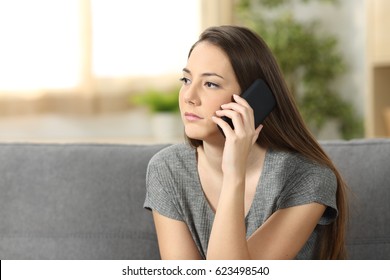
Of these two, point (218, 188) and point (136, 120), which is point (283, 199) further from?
point (136, 120)

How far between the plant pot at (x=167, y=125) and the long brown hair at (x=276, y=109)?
96.6 inches

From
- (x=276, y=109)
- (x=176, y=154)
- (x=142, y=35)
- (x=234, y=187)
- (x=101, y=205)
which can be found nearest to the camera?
(x=234, y=187)

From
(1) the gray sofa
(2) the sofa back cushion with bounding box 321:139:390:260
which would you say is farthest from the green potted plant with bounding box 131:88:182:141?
(2) the sofa back cushion with bounding box 321:139:390:260

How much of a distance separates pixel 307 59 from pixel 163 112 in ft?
2.83

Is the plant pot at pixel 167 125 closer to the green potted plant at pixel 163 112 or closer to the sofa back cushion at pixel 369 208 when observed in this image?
the green potted plant at pixel 163 112

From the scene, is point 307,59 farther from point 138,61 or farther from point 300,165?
point 300,165

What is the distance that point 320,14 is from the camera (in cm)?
409

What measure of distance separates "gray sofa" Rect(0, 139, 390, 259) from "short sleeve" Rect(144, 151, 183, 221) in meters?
0.15

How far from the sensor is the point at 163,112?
12.6 ft

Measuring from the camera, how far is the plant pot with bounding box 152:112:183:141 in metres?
3.83

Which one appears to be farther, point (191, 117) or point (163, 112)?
point (163, 112)

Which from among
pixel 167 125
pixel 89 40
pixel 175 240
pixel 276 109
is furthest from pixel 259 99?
pixel 89 40

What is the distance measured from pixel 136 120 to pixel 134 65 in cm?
32
